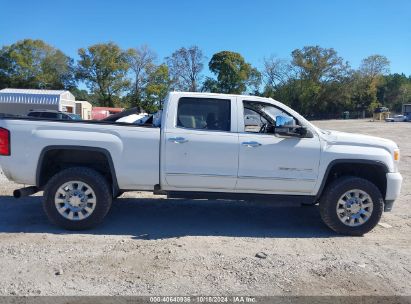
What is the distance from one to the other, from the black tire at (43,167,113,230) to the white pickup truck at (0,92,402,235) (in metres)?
0.01

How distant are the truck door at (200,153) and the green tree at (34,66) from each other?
74413 mm

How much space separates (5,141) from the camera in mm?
5488

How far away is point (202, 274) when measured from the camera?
433 centimetres

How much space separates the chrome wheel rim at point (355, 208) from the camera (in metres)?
5.79

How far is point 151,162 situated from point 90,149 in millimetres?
842

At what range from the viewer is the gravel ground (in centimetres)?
407

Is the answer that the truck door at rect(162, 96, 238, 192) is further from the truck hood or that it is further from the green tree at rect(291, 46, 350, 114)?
the green tree at rect(291, 46, 350, 114)

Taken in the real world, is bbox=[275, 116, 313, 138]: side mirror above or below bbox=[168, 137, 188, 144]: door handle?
above

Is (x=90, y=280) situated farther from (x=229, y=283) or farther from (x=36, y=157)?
(x=36, y=157)

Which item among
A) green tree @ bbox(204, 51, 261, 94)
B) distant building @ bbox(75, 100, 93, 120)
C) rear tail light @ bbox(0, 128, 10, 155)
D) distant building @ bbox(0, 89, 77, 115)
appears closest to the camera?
rear tail light @ bbox(0, 128, 10, 155)

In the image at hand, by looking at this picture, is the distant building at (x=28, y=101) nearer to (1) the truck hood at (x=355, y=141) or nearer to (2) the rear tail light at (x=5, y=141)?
(2) the rear tail light at (x=5, y=141)

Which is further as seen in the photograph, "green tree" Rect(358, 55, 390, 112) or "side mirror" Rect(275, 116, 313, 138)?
"green tree" Rect(358, 55, 390, 112)

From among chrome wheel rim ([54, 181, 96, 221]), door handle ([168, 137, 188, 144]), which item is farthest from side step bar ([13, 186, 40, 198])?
door handle ([168, 137, 188, 144])

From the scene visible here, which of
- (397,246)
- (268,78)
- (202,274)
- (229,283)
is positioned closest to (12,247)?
(202,274)
